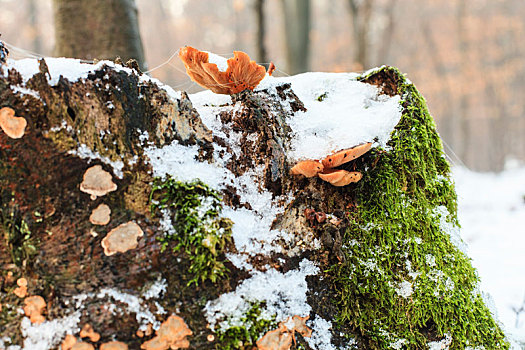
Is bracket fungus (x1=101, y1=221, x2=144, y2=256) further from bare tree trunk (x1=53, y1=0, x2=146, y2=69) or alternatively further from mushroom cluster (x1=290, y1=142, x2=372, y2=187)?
bare tree trunk (x1=53, y1=0, x2=146, y2=69)

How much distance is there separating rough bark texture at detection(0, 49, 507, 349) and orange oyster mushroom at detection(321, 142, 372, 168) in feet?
0.40

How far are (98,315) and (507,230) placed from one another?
608 cm

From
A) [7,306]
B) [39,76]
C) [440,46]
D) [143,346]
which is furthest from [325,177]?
[440,46]

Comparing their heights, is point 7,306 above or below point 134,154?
below

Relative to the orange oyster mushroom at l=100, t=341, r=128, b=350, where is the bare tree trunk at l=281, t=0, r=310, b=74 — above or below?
above

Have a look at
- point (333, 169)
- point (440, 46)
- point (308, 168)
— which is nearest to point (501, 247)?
point (333, 169)

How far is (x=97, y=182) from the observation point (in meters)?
1.17

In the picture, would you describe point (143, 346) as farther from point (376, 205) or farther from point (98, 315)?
point (376, 205)

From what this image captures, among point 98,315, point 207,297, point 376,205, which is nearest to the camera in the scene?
point 98,315

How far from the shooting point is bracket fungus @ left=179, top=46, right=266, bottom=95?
4.92 ft

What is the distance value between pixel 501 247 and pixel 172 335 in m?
4.83

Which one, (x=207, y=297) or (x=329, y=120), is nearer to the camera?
(x=207, y=297)

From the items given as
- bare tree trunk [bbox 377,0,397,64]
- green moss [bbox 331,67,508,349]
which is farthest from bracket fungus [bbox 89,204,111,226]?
bare tree trunk [bbox 377,0,397,64]

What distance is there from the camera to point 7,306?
3.63 ft
